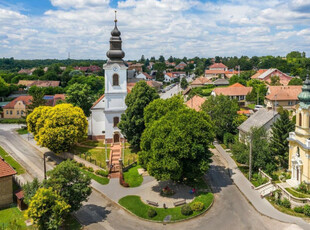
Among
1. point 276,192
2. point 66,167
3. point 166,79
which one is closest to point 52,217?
point 66,167

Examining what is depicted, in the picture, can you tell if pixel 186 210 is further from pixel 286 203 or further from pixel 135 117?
pixel 135 117

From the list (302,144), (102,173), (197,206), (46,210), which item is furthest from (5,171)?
(302,144)

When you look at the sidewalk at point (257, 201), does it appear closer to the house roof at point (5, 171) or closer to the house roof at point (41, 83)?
the house roof at point (5, 171)

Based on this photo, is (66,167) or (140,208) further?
(140,208)

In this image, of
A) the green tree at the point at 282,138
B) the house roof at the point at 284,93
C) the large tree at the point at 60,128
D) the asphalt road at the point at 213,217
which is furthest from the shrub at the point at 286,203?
the house roof at the point at 284,93

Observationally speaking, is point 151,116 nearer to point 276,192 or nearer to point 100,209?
point 100,209

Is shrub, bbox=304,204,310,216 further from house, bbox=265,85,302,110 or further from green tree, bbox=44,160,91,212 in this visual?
house, bbox=265,85,302,110

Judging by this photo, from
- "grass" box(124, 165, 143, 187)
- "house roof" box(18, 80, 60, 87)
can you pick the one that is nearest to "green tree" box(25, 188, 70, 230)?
"grass" box(124, 165, 143, 187)
